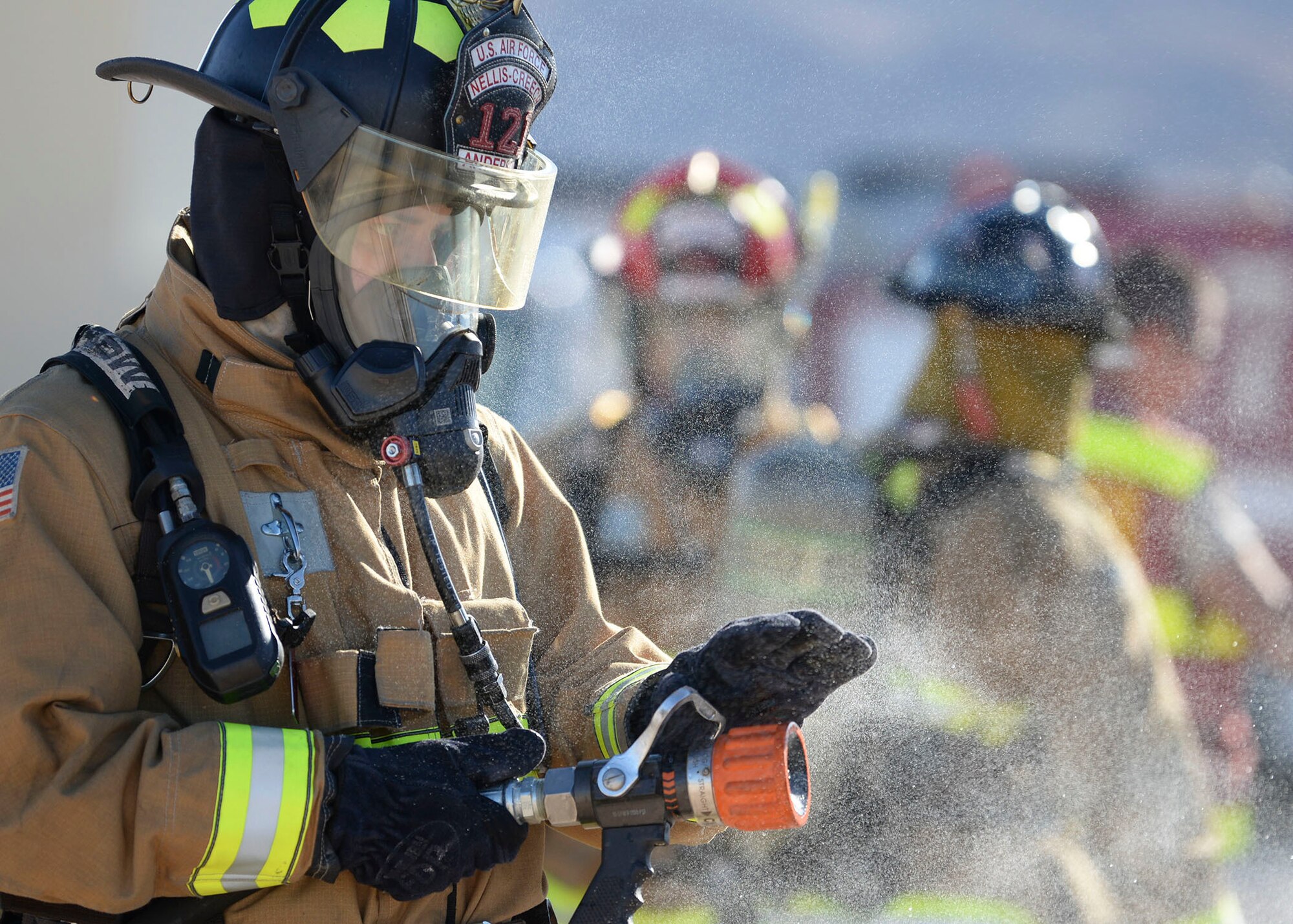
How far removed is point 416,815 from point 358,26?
129 centimetres

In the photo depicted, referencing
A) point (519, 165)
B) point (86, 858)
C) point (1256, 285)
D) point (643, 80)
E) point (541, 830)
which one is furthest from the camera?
point (1256, 285)

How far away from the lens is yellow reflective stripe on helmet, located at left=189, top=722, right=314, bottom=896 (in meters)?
1.68

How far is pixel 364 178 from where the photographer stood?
2.11 metres

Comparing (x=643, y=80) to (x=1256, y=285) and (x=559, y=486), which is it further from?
(x=1256, y=285)

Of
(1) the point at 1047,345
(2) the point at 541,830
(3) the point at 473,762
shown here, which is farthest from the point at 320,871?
(1) the point at 1047,345

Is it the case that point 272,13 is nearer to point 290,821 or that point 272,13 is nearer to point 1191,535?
point 290,821

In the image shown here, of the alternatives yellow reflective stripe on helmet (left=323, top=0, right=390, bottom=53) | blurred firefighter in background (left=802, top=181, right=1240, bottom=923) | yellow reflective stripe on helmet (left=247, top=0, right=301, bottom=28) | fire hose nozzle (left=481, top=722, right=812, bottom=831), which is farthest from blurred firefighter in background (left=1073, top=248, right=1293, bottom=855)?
yellow reflective stripe on helmet (left=247, top=0, right=301, bottom=28)

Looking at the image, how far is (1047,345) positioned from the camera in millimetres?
3703

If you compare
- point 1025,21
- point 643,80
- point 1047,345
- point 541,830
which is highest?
point 1025,21

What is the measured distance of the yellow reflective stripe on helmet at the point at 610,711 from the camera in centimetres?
221

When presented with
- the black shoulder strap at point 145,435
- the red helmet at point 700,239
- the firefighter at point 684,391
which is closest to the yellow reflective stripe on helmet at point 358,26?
the black shoulder strap at point 145,435

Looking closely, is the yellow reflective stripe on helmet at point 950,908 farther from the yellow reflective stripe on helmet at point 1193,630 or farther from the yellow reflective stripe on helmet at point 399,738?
the yellow reflective stripe on helmet at point 399,738

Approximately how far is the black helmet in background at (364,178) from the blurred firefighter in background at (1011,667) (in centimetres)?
153

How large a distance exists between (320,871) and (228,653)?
322 millimetres
